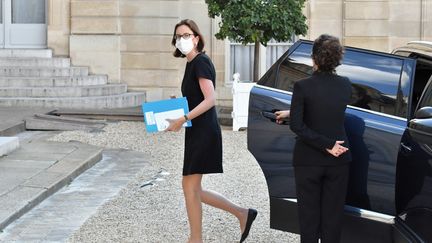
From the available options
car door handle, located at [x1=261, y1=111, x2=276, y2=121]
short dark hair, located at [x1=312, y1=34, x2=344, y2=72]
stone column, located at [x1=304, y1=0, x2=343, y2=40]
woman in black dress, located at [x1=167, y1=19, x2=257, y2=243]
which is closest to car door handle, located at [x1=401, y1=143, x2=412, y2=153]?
short dark hair, located at [x1=312, y1=34, x2=344, y2=72]

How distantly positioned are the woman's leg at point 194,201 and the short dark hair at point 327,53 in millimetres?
→ 1389

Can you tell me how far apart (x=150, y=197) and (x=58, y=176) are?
1130 millimetres

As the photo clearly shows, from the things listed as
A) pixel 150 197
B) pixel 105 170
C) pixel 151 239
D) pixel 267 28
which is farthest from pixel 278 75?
pixel 267 28

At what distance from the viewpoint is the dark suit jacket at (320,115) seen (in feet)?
16.2

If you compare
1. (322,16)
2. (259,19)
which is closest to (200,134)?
(259,19)

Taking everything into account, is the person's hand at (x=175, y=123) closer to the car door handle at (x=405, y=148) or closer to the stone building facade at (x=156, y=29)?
the car door handle at (x=405, y=148)

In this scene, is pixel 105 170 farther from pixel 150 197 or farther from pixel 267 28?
pixel 267 28

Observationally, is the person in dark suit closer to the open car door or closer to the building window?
the open car door

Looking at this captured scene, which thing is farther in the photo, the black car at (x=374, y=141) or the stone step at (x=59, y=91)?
the stone step at (x=59, y=91)

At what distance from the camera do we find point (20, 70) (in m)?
15.6

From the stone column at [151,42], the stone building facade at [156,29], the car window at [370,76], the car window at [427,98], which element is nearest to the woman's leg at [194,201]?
the car window at [370,76]

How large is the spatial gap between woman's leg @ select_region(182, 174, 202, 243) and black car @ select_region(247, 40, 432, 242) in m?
0.61

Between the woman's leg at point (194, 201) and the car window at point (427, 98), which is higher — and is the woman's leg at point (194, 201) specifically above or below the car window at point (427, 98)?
Result: below

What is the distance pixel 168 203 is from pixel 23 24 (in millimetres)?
10138
